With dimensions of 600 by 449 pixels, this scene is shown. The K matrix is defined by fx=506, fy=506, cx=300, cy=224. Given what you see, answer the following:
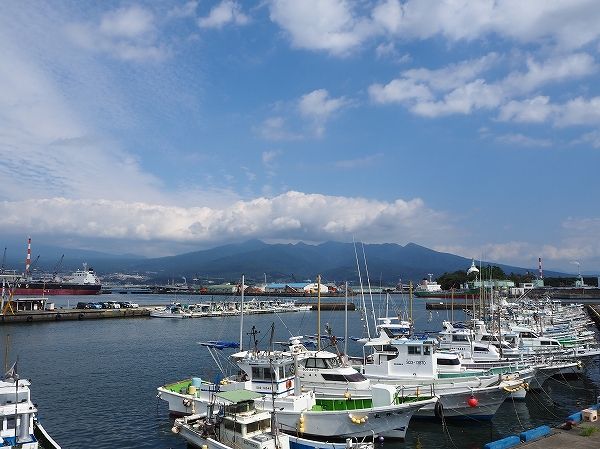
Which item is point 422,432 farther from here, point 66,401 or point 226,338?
point 226,338

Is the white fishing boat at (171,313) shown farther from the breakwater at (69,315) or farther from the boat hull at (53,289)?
the boat hull at (53,289)

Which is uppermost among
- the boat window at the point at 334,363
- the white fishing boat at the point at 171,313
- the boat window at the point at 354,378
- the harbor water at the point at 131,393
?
the boat window at the point at 334,363

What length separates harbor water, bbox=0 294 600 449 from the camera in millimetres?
21297

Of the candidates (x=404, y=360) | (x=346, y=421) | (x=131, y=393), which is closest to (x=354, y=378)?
(x=346, y=421)

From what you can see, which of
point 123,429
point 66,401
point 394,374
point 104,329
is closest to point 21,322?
point 104,329

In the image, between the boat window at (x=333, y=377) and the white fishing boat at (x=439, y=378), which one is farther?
the white fishing boat at (x=439, y=378)

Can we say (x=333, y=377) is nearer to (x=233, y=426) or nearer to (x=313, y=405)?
(x=313, y=405)

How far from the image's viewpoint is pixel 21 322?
70438 millimetres

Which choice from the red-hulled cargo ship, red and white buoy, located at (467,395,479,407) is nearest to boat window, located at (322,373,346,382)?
red and white buoy, located at (467,395,479,407)

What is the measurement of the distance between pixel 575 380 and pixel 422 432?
15890 millimetres

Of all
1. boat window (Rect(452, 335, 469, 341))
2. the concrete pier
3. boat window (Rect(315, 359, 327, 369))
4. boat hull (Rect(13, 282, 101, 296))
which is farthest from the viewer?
boat hull (Rect(13, 282, 101, 296))

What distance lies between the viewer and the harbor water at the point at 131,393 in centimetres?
2130

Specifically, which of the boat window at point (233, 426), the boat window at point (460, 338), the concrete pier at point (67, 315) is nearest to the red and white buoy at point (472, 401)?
the boat window at point (460, 338)

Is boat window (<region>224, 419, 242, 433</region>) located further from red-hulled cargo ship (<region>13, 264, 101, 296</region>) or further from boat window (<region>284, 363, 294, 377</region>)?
red-hulled cargo ship (<region>13, 264, 101, 296</region>)
